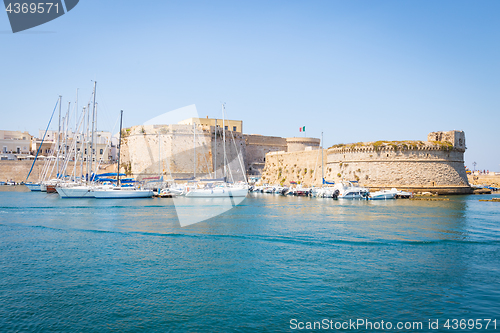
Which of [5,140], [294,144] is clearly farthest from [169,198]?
[5,140]

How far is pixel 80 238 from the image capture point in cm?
1092

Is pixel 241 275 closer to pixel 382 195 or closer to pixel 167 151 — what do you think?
pixel 382 195

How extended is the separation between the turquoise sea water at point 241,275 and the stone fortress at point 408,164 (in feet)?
45.5

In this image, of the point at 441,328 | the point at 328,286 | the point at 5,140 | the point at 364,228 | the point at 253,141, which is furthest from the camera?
the point at 5,140

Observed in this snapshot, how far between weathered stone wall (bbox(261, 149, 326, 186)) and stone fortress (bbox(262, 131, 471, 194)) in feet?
9.22

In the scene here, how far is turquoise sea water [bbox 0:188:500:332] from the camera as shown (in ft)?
18.2

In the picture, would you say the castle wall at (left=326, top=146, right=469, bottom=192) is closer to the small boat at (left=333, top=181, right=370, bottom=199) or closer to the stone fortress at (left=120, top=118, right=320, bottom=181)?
the small boat at (left=333, top=181, right=370, bottom=199)

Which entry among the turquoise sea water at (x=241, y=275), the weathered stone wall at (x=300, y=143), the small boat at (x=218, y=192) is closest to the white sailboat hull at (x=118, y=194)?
the small boat at (x=218, y=192)

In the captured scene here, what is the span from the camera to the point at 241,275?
751 centimetres

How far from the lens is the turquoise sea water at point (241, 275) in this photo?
556 cm

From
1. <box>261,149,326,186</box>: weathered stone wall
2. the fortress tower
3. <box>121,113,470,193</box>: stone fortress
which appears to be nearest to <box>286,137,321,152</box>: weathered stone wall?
<box>121,113,470,193</box>: stone fortress

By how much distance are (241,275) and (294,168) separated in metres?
27.7

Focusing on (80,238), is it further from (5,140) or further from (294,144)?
(5,140)

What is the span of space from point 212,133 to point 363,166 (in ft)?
47.4
